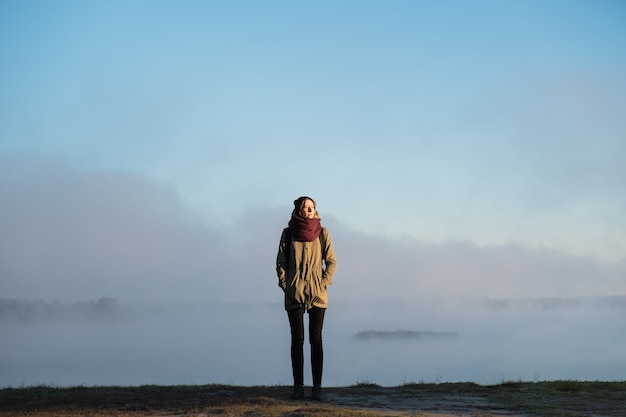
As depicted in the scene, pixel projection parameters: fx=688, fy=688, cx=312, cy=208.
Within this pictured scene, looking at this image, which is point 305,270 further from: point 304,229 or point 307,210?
point 307,210

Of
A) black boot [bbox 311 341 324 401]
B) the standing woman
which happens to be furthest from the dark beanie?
black boot [bbox 311 341 324 401]

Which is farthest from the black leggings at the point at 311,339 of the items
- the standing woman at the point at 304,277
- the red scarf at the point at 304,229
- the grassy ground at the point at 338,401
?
the red scarf at the point at 304,229

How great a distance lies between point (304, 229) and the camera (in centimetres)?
1031

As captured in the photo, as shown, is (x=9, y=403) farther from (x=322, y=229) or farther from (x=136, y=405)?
(x=322, y=229)

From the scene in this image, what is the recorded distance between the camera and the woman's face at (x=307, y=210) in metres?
10.4

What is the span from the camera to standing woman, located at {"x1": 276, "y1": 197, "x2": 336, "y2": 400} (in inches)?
404

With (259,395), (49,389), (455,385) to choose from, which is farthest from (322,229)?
(49,389)

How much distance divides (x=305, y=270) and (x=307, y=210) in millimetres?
903

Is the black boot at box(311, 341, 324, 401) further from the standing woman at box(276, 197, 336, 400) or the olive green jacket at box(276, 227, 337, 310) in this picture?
the olive green jacket at box(276, 227, 337, 310)

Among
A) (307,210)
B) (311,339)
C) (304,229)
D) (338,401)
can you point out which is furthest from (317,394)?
(307,210)

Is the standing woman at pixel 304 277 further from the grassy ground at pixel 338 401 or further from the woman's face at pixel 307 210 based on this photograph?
the grassy ground at pixel 338 401

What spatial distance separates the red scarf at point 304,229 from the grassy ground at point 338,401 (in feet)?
7.95

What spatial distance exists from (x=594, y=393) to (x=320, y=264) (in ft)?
20.1

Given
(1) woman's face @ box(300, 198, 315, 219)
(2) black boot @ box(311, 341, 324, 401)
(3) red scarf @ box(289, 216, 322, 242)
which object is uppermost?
(1) woman's face @ box(300, 198, 315, 219)
